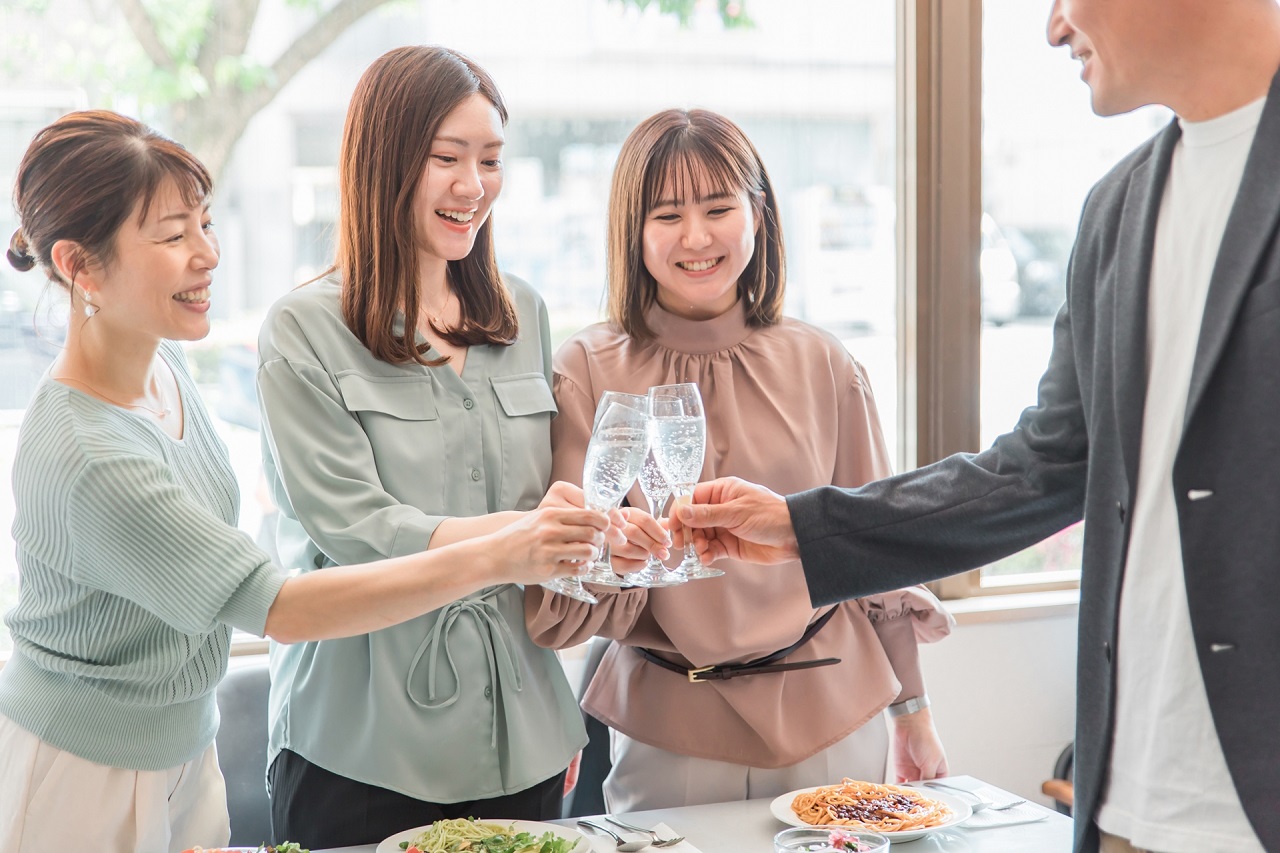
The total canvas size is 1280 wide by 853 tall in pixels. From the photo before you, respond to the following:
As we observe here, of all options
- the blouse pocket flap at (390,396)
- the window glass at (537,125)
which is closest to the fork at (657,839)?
the blouse pocket flap at (390,396)

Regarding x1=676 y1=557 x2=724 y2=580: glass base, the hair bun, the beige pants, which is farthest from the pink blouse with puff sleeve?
the hair bun

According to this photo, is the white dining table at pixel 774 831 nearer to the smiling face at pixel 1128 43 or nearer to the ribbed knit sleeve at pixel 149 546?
the ribbed knit sleeve at pixel 149 546

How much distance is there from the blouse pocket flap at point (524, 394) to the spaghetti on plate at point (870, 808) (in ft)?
2.41

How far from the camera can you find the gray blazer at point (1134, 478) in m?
1.18

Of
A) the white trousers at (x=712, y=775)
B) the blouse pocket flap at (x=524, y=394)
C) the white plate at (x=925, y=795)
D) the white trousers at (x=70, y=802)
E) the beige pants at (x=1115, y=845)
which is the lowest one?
the white trousers at (x=712, y=775)

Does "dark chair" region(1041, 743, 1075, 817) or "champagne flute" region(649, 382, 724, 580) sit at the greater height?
"champagne flute" region(649, 382, 724, 580)

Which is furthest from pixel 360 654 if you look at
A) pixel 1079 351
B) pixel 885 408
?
pixel 885 408

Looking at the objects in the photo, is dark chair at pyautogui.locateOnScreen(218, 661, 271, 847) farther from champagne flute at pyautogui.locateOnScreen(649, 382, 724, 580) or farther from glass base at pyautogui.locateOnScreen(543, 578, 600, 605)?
champagne flute at pyautogui.locateOnScreen(649, 382, 724, 580)

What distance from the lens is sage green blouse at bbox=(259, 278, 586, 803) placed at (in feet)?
5.78

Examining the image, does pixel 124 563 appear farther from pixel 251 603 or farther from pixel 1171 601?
pixel 1171 601

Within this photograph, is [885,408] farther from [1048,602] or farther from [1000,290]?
[1048,602]

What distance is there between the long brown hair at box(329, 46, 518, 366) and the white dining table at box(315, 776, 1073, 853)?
2.55 ft

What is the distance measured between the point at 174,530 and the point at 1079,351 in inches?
46.4

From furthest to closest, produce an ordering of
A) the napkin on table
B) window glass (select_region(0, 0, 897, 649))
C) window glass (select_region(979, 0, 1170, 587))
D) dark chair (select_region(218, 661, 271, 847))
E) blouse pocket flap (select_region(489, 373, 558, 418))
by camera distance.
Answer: window glass (select_region(979, 0, 1170, 587)) → window glass (select_region(0, 0, 897, 649)) → dark chair (select_region(218, 661, 271, 847)) → blouse pocket flap (select_region(489, 373, 558, 418)) → the napkin on table
